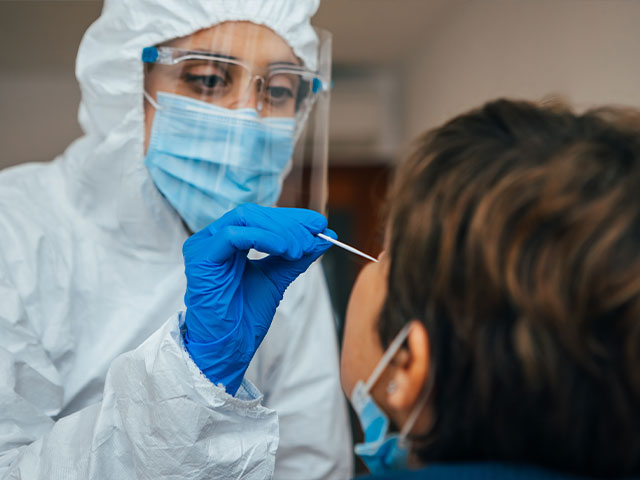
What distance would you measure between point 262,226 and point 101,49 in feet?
2.01

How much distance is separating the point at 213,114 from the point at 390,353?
70 cm

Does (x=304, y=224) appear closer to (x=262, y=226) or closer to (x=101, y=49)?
(x=262, y=226)

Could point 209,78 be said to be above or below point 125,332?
above

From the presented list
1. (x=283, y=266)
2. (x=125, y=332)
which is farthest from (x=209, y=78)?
(x=125, y=332)

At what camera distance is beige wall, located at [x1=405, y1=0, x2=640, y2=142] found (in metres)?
1.95

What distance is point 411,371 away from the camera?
683mm

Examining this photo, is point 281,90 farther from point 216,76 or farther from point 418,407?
point 418,407

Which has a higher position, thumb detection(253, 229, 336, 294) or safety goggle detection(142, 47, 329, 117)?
safety goggle detection(142, 47, 329, 117)

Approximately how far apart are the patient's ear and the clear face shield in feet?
2.06

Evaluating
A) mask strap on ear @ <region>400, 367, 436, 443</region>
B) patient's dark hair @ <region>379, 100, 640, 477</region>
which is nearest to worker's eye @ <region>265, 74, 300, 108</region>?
patient's dark hair @ <region>379, 100, 640, 477</region>

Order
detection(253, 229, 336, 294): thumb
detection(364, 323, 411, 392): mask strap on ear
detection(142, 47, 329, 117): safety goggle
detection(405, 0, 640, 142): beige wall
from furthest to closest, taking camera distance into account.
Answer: detection(405, 0, 640, 142): beige wall, detection(142, 47, 329, 117): safety goggle, detection(253, 229, 336, 294): thumb, detection(364, 323, 411, 392): mask strap on ear

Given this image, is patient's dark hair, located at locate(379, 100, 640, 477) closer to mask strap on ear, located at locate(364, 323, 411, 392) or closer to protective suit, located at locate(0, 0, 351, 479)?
mask strap on ear, located at locate(364, 323, 411, 392)

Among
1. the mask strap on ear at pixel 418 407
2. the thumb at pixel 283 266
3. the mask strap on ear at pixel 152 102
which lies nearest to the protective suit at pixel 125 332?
the mask strap on ear at pixel 152 102

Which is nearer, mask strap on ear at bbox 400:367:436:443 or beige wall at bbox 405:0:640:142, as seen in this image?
mask strap on ear at bbox 400:367:436:443
